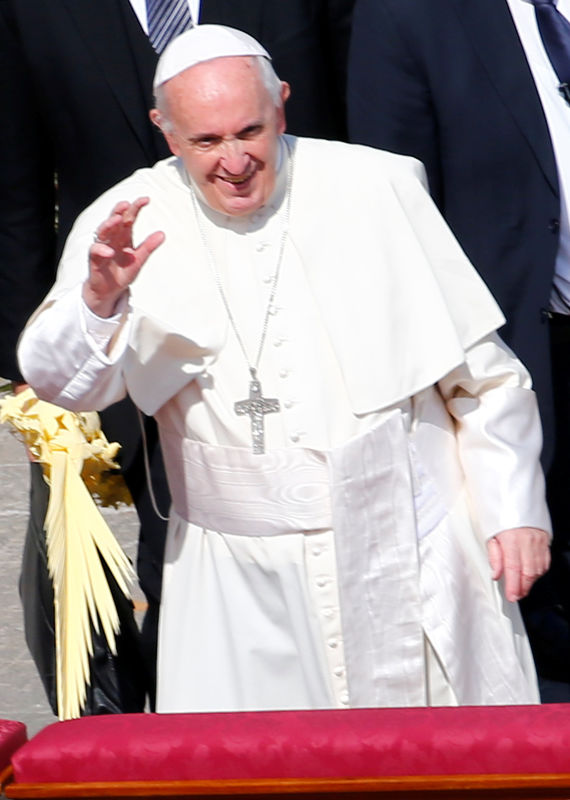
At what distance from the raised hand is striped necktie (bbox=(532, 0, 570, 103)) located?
148 centimetres

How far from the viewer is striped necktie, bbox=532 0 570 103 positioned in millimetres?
4137

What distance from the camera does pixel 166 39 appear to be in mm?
4031

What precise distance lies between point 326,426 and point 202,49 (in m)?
0.68

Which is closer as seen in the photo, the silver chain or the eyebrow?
the eyebrow

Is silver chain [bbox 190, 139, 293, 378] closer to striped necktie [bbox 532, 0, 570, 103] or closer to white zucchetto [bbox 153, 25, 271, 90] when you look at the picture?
white zucchetto [bbox 153, 25, 271, 90]

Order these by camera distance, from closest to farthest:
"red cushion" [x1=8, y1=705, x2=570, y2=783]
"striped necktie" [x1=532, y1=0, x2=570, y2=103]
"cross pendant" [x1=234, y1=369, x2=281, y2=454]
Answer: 1. "red cushion" [x1=8, y1=705, x2=570, y2=783]
2. "cross pendant" [x1=234, y1=369, x2=281, y2=454]
3. "striped necktie" [x1=532, y1=0, x2=570, y2=103]

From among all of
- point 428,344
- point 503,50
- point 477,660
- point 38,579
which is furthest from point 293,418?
point 503,50

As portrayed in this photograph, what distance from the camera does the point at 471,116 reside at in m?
4.14

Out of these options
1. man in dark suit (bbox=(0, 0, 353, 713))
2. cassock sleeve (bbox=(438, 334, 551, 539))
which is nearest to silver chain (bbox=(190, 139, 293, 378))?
cassock sleeve (bbox=(438, 334, 551, 539))

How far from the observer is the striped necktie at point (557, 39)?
4.14m

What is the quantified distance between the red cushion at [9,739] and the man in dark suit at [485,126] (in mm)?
2068

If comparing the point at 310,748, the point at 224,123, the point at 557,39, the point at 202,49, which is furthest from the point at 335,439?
the point at 557,39

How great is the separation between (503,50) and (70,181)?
996 millimetres

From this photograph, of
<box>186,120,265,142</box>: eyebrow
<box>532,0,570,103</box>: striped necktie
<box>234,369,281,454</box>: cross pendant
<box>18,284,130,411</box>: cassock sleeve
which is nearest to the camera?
<box>18,284,130,411</box>: cassock sleeve
